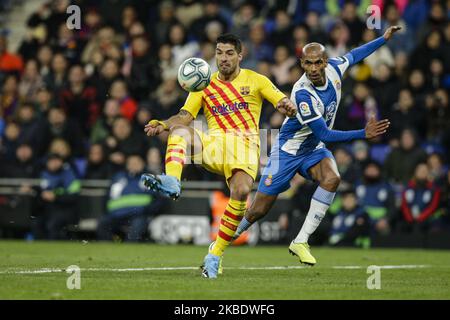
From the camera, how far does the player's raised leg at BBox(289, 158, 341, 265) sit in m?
11.4

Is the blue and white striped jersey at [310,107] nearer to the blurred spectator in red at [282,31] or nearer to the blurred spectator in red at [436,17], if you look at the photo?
the blurred spectator in red at [436,17]

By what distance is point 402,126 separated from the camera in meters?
17.6

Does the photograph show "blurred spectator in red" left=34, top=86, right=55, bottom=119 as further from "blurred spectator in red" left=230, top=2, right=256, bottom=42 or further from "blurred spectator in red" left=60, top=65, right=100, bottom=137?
"blurred spectator in red" left=230, top=2, right=256, bottom=42

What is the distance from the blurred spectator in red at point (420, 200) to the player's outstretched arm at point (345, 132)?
581cm

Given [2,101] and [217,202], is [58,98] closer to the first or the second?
A: [2,101]

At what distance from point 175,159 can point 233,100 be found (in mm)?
1047

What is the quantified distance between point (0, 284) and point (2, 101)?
42.0 feet

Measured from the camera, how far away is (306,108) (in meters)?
11.4

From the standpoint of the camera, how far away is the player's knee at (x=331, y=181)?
11.5m

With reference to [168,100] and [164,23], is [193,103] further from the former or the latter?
[164,23]

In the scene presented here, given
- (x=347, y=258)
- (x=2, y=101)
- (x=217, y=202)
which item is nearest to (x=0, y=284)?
(x=347, y=258)

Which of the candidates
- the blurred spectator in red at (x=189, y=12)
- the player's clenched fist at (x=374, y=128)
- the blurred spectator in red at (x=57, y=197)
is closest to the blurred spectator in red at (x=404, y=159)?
the blurred spectator in red at (x=57, y=197)

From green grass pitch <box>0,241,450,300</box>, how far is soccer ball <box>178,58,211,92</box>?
6.40ft
